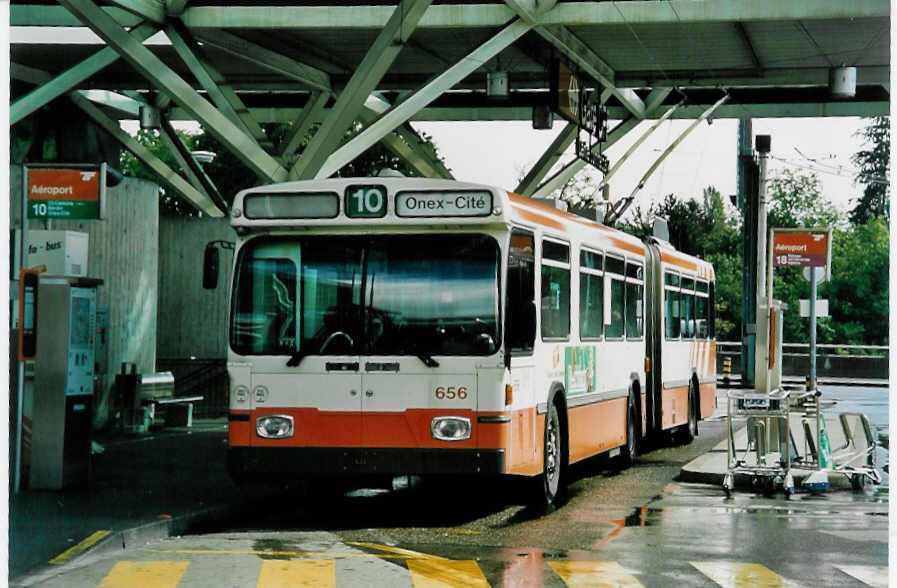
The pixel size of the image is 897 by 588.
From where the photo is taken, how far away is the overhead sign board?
2377cm

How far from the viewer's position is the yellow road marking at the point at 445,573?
29.8ft

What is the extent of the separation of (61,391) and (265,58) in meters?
9.34

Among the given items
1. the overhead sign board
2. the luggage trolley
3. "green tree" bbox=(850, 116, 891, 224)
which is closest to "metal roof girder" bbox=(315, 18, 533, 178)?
the overhead sign board

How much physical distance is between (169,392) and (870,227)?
15.8 meters

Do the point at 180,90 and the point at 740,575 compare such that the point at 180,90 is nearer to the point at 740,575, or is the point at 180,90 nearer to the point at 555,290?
the point at 555,290

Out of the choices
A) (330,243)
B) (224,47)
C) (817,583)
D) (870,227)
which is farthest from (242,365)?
(870,227)

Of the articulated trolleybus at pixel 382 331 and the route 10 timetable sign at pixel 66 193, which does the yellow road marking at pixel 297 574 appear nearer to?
the articulated trolleybus at pixel 382 331

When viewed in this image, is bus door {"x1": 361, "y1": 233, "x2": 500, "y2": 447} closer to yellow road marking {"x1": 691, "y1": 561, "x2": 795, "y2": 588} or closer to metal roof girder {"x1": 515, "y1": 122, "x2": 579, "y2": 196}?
yellow road marking {"x1": 691, "y1": 561, "x2": 795, "y2": 588}

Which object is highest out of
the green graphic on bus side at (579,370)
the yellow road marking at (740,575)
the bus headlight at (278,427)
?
the green graphic on bus side at (579,370)

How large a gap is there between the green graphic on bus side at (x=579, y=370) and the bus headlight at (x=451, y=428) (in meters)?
2.36

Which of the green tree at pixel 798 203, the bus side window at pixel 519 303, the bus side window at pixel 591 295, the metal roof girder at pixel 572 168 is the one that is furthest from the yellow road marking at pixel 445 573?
the green tree at pixel 798 203

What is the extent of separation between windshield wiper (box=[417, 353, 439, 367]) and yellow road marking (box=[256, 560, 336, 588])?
256cm

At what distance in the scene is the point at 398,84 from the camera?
25406 mm

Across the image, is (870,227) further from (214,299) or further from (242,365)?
(242,365)
